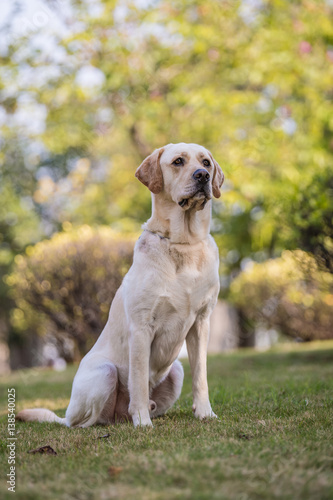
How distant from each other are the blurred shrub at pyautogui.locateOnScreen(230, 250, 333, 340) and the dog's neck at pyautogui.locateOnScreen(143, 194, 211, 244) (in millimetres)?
8951

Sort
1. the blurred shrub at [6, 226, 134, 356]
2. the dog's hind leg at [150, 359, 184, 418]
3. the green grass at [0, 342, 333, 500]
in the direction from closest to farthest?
the green grass at [0, 342, 333, 500] → the dog's hind leg at [150, 359, 184, 418] → the blurred shrub at [6, 226, 134, 356]

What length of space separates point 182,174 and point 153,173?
21cm

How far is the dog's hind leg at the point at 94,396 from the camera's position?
3602mm

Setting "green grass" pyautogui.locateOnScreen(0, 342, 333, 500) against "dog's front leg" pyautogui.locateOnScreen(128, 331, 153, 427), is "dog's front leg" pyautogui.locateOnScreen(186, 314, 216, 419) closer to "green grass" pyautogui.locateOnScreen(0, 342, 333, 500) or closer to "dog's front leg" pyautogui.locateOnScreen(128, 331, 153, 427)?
"green grass" pyautogui.locateOnScreen(0, 342, 333, 500)

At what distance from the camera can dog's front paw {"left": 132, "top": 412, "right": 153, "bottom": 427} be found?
338 cm

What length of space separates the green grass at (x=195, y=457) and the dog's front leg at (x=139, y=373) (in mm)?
120

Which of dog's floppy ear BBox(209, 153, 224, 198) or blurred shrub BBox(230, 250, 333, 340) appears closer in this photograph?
dog's floppy ear BBox(209, 153, 224, 198)

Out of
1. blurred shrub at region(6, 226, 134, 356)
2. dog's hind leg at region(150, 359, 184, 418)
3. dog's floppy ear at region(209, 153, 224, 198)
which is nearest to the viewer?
dog's floppy ear at region(209, 153, 224, 198)

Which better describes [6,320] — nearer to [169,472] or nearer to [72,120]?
[72,120]

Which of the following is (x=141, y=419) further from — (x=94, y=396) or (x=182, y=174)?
(x=182, y=174)

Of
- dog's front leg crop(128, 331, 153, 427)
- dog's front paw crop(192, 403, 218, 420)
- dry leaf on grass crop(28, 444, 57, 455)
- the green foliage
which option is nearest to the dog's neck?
dog's front leg crop(128, 331, 153, 427)

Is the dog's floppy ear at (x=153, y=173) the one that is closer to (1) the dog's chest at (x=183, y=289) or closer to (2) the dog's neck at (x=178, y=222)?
(2) the dog's neck at (x=178, y=222)

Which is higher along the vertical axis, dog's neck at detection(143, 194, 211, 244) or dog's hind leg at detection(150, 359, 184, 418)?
dog's neck at detection(143, 194, 211, 244)

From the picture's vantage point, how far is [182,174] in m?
3.63
